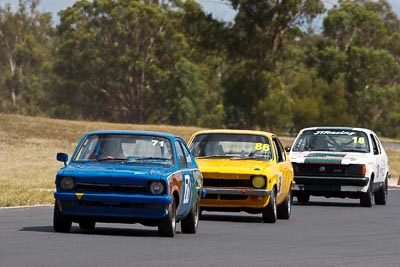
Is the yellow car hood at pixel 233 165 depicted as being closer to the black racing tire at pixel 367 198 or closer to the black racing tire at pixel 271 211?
the black racing tire at pixel 271 211

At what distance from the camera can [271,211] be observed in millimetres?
20000

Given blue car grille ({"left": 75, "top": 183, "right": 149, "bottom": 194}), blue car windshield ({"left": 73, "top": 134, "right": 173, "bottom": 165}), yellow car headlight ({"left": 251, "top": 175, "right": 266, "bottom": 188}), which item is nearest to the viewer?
blue car grille ({"left": 75, "top": 183, "right": 149, "bottom": 194})

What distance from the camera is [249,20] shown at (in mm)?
85625

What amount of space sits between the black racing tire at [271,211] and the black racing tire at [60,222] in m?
4.55

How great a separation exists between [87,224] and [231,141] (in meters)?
5.01

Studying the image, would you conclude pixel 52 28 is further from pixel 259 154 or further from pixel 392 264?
pixel 392 264

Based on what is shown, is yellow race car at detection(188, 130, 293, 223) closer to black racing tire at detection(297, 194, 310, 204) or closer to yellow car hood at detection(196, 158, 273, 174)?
yellow car hood at detection(196, 158, 273, 174)

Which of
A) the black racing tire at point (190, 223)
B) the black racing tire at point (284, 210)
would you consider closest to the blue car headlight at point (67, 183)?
the black racing tire at point (190, 223)

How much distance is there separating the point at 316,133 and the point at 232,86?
57.8 meters

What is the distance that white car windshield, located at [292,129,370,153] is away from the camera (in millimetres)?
26922

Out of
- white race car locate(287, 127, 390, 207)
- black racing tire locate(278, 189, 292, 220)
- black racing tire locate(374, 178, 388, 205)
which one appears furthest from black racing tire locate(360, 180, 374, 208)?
black racing tire locate(278, 189, 292, 220)

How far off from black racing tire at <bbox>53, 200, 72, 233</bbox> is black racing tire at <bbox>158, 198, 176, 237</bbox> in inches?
46.1

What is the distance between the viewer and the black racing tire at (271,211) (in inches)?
782

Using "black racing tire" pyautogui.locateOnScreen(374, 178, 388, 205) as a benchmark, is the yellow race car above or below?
above
